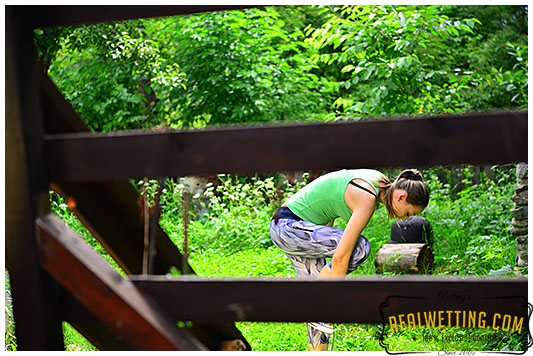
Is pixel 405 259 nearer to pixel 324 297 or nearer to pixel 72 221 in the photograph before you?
pixel 324 297

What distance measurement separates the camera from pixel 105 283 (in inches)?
47.0

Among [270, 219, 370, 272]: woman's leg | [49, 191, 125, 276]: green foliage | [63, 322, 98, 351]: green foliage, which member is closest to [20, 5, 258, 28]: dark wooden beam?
[270, 219, 370, 272]: woman's leg

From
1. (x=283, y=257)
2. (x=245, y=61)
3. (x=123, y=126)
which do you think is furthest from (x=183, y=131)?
(x=123, y=126)

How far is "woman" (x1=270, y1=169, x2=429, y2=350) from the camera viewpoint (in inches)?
97.7

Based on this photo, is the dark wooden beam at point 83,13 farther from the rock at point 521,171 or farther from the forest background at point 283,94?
the rock at point 521,171

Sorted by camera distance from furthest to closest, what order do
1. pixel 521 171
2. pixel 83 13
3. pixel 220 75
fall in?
pixel 220 75 < pixel 521 171 < pixel 83 13

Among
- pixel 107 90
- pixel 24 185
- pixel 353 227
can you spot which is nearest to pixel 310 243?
pixel 353 227

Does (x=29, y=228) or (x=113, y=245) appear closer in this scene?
(x=29, y=228)

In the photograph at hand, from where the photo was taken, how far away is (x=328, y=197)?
8.90 ft

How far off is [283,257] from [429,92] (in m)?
2.28

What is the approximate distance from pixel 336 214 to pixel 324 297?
4.43 ft

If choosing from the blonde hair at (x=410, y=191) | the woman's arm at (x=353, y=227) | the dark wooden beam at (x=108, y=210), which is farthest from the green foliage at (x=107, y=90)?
the dark wooden beam at (x=108, y=210)

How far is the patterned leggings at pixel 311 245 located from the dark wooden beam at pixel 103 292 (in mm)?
1523
